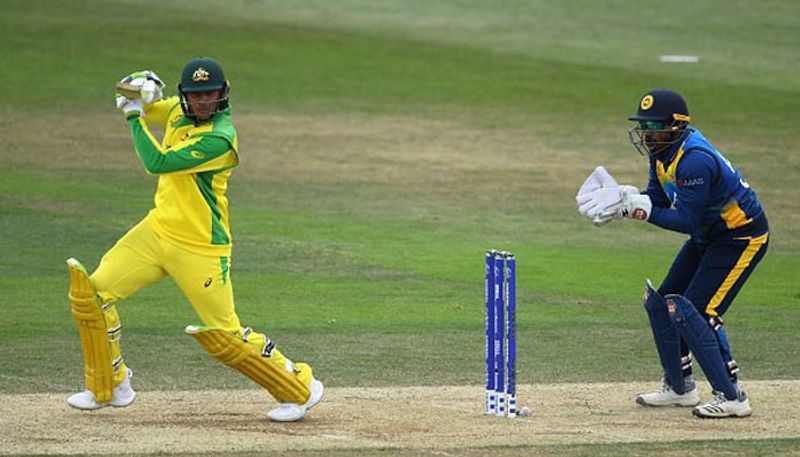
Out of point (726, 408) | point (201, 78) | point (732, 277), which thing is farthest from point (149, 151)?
point (726, 408)

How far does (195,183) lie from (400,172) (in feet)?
43.5

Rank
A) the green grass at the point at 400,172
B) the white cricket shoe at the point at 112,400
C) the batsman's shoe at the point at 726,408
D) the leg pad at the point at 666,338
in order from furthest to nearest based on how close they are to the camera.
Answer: the green grass at the point at 400,172, the leg pad at the point at 666,338, the batsman's shoe at the point at 726,408, the white cricket shoe at the point at 112,400

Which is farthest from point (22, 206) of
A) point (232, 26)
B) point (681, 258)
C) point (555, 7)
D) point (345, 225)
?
point (555, 7)

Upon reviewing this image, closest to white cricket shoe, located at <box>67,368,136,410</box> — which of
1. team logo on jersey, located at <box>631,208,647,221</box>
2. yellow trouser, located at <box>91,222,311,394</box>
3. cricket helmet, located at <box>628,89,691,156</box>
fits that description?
yellow trouser, located at <box>91,222,311,394</box>

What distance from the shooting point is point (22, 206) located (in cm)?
1898

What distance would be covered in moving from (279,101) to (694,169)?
19.1 m

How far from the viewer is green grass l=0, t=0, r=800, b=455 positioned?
1225 centimetres

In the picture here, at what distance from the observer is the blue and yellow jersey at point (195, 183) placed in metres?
8.86

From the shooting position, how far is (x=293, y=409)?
9234 mm

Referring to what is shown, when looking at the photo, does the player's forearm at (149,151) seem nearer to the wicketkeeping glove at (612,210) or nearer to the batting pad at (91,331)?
the batting pad at (91,331)

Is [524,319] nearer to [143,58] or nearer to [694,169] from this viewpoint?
[694,169]

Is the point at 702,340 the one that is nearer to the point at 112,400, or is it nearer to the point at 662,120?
the point at 662,120

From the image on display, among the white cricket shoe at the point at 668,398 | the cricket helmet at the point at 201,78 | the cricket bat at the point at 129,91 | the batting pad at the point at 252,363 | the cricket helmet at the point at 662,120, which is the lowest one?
the white cricket shoe at the point at 668,398

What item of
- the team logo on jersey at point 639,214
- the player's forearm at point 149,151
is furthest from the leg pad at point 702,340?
the player's forearm at point 149,151
